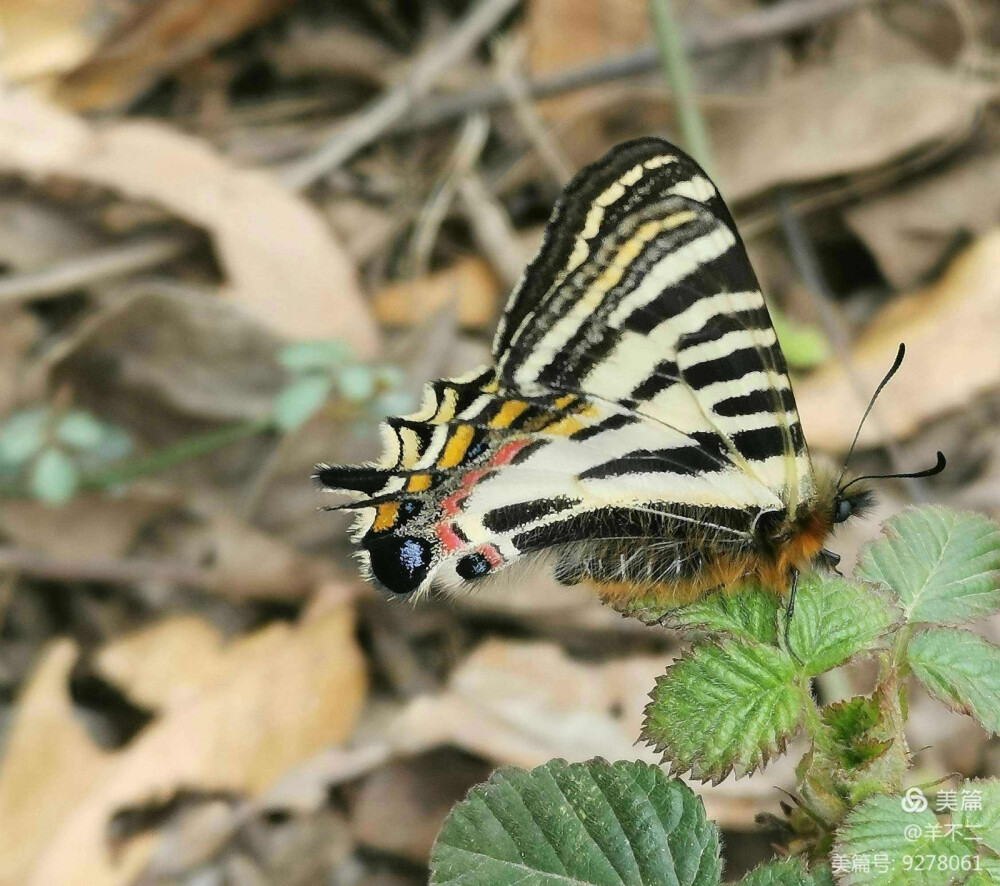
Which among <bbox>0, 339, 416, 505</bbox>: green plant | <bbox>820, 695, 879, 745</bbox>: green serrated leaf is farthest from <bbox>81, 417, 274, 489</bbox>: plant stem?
<bbox>820, 695, 879, 745</bbox>: green serrated leaf

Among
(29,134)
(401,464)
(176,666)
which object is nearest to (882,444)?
(401,464)

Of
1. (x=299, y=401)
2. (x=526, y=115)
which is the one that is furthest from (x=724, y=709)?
(x=526, y=115)

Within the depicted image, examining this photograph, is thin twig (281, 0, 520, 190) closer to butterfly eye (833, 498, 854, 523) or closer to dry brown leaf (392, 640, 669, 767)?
dry brown leaf (392, 640, 669, 767)

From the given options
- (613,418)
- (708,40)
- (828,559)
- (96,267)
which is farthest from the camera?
(708,40)

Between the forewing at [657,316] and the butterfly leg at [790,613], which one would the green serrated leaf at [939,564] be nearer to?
the butterfly leg at [790,613]

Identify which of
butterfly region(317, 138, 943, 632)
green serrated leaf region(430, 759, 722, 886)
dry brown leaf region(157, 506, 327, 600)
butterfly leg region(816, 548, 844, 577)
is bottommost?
green serrated leaf region(430, 759, 722, 886)

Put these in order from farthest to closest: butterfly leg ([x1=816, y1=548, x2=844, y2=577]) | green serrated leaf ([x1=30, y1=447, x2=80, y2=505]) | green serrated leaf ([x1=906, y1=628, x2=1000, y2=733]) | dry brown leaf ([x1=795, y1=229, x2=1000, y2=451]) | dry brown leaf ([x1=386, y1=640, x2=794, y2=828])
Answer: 1. dry brown leaf ([x1=795, y1=229, x2=1000, y2=451])
2. green serrated leaf ([x1=30, y1=447, x2=80, y2=505])
3. dry brown leaf ([x1=386, y1=640, x2=794, y2=828])
4. butterfly leg ([x1=816, y1=548, x2=844, y2=577])
5. green serrated leaf ([x1=906, y1=628, x2=1000, y2=733])

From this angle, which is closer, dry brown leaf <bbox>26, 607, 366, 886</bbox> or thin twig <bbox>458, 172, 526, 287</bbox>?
dry brown leaf <bbox>26, 607, 366, 886</bbox>

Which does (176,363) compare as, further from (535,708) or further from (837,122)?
(837,122)
